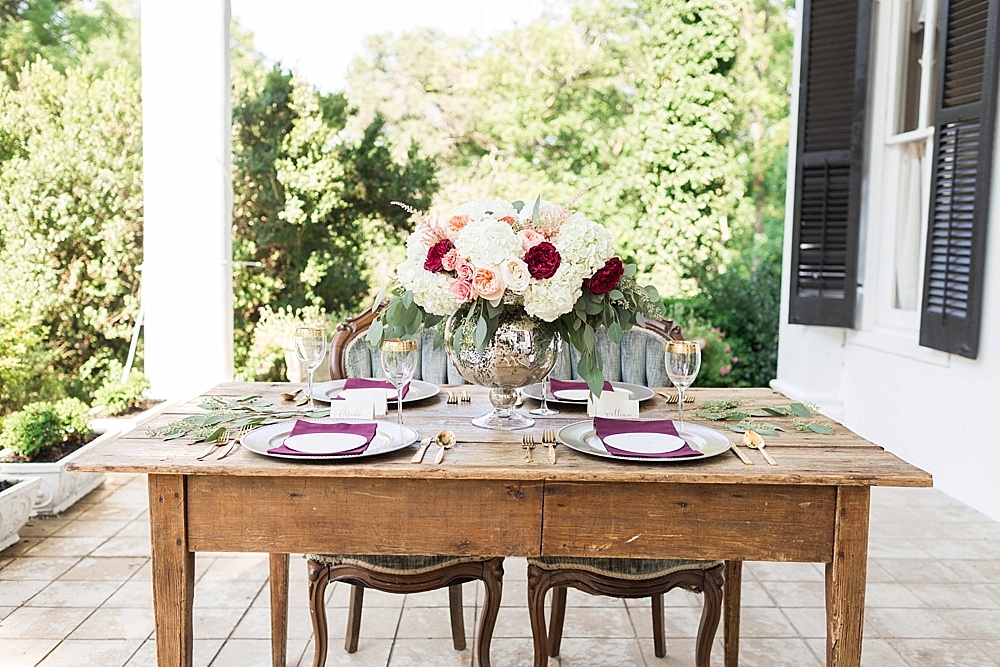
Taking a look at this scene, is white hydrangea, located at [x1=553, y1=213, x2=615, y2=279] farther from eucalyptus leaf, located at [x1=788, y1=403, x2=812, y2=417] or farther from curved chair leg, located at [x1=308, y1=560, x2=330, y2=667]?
curved chair leg, located at [x1=308, y1=560, x2=330, y2=667]

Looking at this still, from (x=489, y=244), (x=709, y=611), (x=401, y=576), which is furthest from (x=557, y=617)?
(x=489, y=244)

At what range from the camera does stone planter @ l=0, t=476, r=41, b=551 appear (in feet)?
9.98

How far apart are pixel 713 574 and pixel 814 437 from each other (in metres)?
0.38

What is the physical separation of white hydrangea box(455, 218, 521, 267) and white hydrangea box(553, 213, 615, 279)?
92mm

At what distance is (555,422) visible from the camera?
206 cm

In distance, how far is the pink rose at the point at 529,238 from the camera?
178cm

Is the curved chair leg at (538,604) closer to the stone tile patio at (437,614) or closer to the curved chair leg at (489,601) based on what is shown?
the curved chair leg at (489,601)

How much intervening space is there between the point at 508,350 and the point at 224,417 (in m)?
0.67

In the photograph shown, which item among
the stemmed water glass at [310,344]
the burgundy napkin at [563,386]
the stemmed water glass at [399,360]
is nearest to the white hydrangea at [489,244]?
the stemmed water glass at [399,360]

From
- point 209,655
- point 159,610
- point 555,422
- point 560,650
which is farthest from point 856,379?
point 159,610

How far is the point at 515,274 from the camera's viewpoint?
→ 1.75 m

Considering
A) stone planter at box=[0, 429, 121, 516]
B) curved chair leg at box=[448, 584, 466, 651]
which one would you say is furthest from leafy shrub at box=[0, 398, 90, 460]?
curved chair leg at box=[448, 584, 466, 651]

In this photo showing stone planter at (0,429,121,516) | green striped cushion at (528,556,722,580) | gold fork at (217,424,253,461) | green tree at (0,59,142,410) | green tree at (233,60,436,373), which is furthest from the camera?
green tree at (233,60,436,373)

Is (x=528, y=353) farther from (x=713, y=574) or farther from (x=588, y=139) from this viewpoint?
(x=588, y=139)
